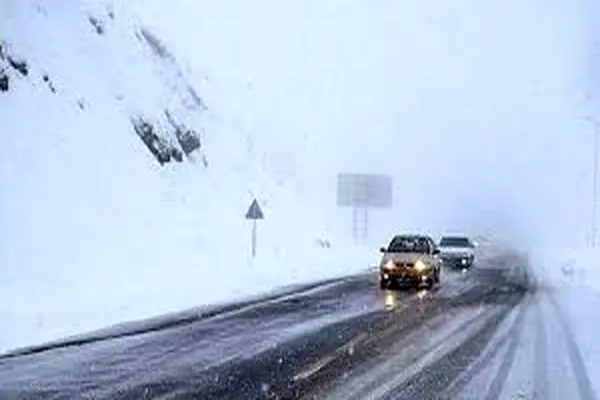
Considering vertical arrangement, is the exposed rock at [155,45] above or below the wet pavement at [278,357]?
above

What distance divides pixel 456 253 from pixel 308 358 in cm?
3936

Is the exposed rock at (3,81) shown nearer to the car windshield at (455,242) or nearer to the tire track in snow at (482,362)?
the tire track in snow at (482,362)

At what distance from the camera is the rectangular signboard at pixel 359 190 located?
82562 mm

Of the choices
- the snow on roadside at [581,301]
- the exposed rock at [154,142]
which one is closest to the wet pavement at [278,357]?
the snow on roadside at [581,301]

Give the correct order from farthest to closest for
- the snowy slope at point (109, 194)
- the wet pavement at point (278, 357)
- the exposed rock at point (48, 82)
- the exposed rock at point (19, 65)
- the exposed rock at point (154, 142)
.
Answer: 1. the exposed rock at point (154, 142)
2. the exposed rock at point (48, 82)
3. the exposed rock at point (19, 65)
4. the snowy slope at point (109, 194)
5. the wet pavement at point (278, 357)

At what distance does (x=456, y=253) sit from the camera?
53.9 m

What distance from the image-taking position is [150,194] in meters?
46.2

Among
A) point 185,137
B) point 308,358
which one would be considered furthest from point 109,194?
point 308,358

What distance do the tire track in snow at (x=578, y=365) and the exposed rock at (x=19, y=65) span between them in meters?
23.7

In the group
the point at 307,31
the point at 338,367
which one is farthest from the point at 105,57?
the point at 307,31

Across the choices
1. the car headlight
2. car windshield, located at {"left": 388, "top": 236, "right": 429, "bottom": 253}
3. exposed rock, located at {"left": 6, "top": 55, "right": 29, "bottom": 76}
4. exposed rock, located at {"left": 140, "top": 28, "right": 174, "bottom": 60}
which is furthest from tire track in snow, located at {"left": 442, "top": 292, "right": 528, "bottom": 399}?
exposed rock, located at {"left": 140, "top": 28, "right": 174, "bottom": 60}

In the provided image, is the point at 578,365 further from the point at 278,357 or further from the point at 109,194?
the point at 109,194

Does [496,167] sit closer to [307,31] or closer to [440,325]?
[307,31]

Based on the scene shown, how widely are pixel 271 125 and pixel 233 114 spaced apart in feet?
37.9
